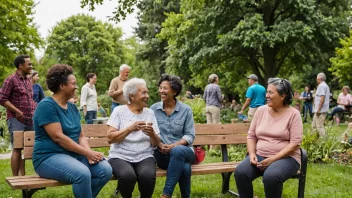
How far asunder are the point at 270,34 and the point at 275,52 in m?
3.01

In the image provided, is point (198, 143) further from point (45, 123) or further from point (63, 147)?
point (45, 123)

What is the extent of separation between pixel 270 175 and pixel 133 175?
1.38m

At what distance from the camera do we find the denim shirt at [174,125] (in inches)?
211

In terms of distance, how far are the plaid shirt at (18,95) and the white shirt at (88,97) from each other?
14.5ft

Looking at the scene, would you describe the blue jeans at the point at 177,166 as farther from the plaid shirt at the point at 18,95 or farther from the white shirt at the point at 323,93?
the white shirt at the point at 323,93

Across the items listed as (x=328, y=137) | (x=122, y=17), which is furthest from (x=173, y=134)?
(x=122, y=17)

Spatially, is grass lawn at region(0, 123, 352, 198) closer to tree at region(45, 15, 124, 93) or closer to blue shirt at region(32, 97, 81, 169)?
blue shirt at region(32, 97, 81, 169)

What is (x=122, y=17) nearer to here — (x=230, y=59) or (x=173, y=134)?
(x=173, y=134)

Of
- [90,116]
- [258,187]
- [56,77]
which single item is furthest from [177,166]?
[90,116]

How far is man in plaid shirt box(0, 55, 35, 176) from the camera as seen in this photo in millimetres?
6125

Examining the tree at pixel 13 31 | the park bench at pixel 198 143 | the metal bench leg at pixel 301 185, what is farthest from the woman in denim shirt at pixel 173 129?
the tree at pixel 13 31

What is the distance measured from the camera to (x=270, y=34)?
18594 millimetres

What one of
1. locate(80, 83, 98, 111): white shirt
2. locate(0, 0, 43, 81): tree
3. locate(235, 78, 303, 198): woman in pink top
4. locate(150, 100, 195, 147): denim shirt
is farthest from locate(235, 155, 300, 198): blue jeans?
locate(0, 0, 43, 81): tree

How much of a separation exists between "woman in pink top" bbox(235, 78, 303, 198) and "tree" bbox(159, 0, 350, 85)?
44.6 ft
